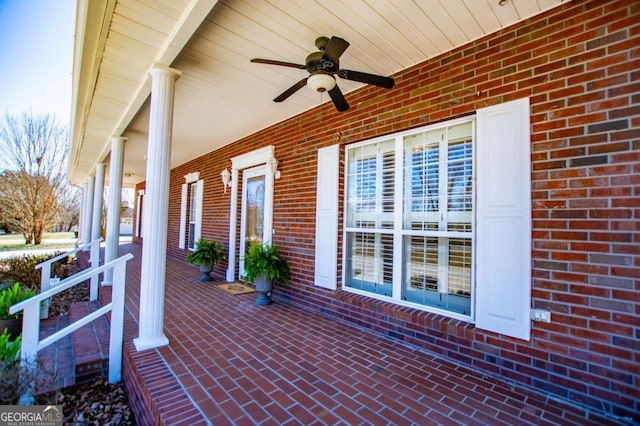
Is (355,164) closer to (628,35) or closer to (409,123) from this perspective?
(409,123)

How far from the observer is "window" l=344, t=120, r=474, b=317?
9.42 ft

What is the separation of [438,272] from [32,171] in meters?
17.3

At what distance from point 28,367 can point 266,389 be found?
1799mm

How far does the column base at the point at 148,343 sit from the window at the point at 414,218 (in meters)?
2.24

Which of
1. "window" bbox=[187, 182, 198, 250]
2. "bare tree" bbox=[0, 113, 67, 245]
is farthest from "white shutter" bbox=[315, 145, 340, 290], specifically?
"bare tree" bbox=[0, 113, 67, 245]

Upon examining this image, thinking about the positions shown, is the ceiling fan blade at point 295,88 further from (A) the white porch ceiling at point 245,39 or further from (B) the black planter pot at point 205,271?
(B) the black planter pot at point 205,271

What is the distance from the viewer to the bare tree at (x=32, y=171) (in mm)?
12305

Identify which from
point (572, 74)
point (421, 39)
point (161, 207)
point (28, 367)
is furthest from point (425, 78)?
point (28, 367)

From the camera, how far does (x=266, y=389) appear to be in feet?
7.11

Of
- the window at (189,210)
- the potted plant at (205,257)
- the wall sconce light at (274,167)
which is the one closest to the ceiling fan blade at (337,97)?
the wall sconce light at (274,167)

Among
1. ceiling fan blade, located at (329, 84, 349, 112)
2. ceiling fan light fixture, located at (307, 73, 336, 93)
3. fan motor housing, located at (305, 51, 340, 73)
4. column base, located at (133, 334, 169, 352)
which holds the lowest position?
column base, located at (133, 334, 169, 352)

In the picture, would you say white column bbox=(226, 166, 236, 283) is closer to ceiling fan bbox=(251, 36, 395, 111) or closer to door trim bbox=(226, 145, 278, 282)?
door trim bbox=(226, 145, 278, 282)

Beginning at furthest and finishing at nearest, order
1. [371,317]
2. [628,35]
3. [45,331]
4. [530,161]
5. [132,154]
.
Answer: [132,154] < [45,331] < [371,317] < [530,161] < [628,35]

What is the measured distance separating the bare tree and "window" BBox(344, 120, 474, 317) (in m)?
15.9
